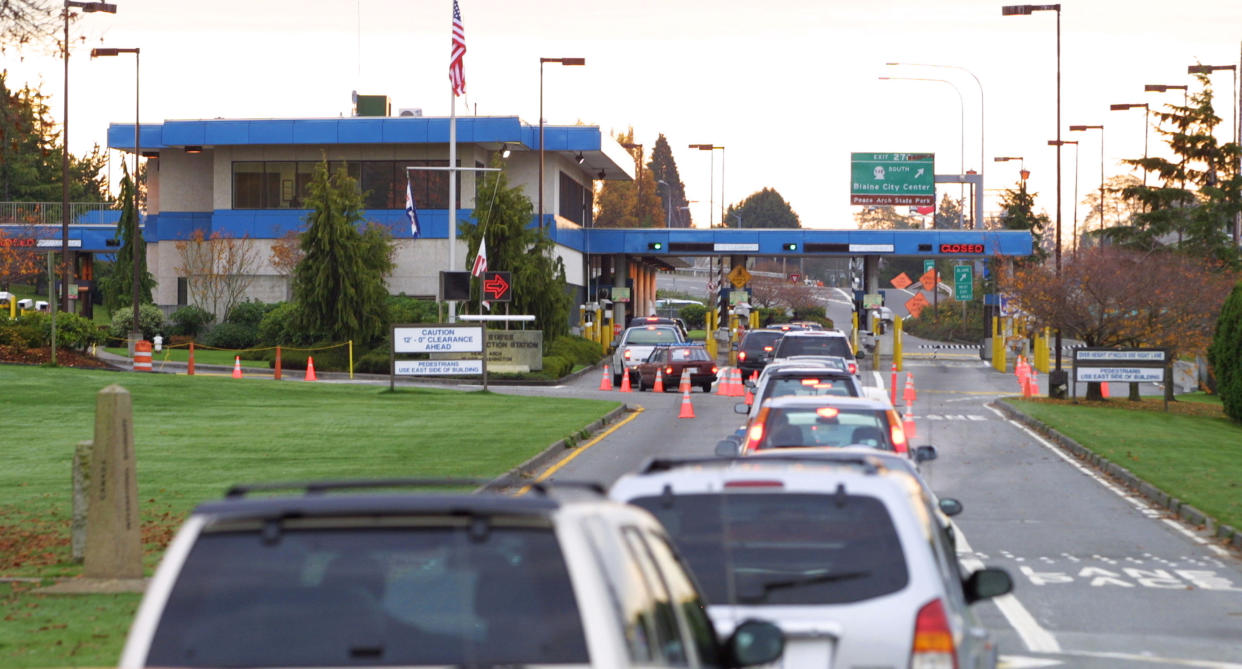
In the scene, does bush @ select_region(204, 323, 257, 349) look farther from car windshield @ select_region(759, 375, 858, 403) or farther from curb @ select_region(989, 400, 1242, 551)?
car windshield @ select_region(759, 375, 858, 403)

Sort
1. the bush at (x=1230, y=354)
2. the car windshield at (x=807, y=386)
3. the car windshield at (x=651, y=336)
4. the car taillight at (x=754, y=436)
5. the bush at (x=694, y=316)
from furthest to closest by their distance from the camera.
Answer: the bush at (x=694, y=316) < the car windshield at (x=651, y=336) < the bush at (x=1230, y=354) < the car windshield at (x=807, y=386) < the car taillight at (x=754, y=436)

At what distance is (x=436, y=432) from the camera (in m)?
28.3

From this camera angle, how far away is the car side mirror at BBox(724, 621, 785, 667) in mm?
5578

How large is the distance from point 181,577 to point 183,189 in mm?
73035

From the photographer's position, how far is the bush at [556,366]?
5003 centimetres

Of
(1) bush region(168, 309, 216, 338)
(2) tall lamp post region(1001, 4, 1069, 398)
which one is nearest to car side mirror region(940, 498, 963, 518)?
(2) tall lamp post region(1001, 4, 1069, 398)

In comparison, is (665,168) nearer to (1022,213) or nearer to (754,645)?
(1022,213)

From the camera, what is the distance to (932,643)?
253 inches

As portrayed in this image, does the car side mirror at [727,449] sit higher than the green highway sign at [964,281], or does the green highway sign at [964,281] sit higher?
the green highway sign at [964,281]

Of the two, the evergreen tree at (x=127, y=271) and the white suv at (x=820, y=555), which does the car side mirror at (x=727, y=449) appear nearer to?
the white suv at (x=820, y=555)

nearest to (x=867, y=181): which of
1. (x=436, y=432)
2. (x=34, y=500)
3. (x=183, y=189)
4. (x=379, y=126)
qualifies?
(x=379, y=126)

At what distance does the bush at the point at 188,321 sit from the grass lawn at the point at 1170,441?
38272mm

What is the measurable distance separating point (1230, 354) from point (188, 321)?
44.0m

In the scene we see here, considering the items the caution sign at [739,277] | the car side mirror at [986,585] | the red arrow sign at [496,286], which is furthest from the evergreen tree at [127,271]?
the car side mirror at [986,585]
